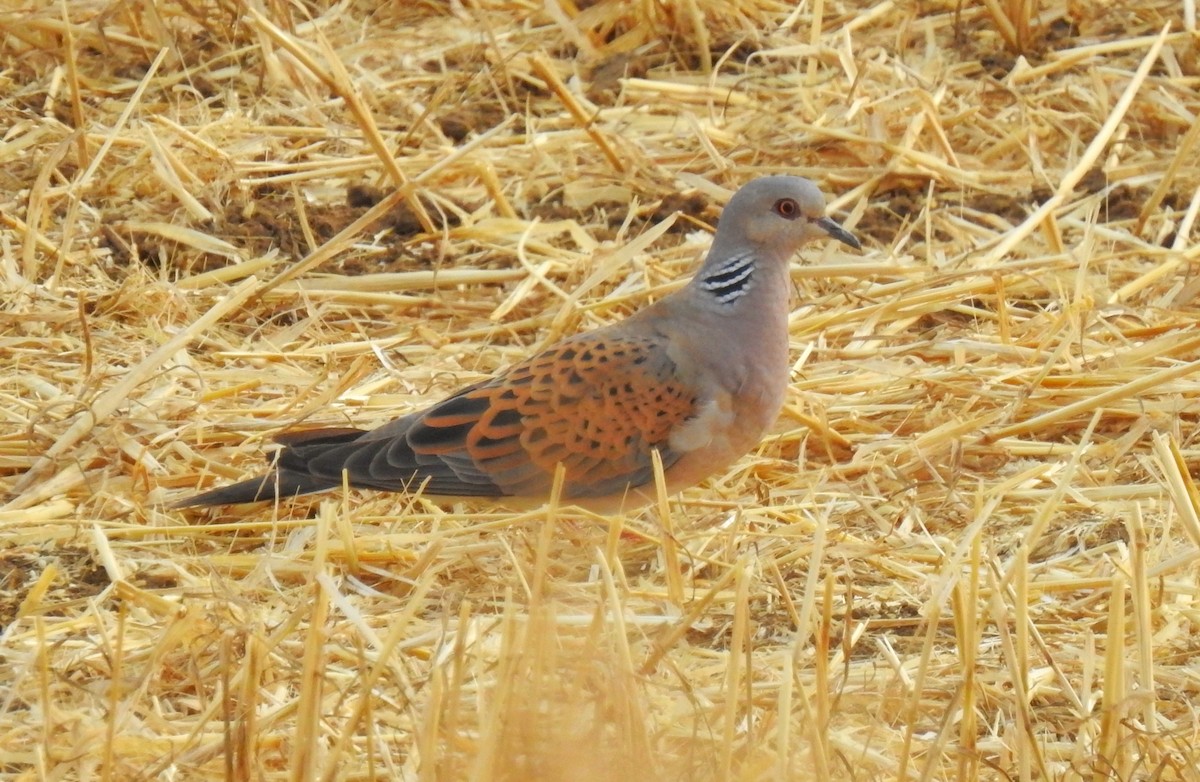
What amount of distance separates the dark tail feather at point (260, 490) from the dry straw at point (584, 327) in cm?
9

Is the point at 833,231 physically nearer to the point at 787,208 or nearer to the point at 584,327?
the point at 787,208

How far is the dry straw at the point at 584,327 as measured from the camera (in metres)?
2.51

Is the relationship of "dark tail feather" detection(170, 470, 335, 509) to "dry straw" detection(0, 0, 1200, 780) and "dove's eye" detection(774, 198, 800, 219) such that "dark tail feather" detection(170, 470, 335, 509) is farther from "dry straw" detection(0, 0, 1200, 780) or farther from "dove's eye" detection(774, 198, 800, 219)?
"dove's eye" detection(774, 198, 800, 219)

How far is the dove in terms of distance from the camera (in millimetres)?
3764

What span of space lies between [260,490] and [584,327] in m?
1.38

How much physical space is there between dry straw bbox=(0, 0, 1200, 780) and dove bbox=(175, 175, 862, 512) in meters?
0.10

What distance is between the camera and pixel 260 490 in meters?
3.72

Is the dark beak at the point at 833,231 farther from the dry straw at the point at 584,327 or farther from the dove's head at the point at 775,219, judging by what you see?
the dry straw at the point at 584,327

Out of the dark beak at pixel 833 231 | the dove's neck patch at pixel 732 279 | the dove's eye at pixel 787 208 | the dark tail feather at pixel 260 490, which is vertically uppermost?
the dove's eye at pixel 787 208

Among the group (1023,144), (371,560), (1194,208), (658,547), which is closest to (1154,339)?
(1194,208)

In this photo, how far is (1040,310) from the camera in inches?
188

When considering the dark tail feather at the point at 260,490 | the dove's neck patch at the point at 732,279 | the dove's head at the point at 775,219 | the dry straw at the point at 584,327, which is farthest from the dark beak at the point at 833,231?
the dark tail feather at the point at 260,490

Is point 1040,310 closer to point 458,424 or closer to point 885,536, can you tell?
point 885,536

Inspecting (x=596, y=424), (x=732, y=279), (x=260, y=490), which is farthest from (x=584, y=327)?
(x=260, y=490)
